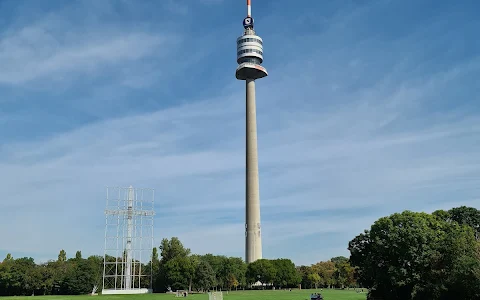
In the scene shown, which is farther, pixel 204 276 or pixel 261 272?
pixel 261 272

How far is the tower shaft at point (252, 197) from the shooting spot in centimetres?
13712

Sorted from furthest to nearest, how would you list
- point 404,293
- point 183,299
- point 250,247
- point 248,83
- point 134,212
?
point 248,83 → point 250,247 → point 134,212 → point 183,299 → point 404,293

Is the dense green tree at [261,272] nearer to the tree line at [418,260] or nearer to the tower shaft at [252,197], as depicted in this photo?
the tower shaft at [252,197]

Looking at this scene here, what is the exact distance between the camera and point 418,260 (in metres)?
48.1

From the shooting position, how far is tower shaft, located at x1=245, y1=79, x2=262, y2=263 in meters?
137

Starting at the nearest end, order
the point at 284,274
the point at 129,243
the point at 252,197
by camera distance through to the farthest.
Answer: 1. the point at 129,243
2. the point at 284,274
3. the point at 252,197

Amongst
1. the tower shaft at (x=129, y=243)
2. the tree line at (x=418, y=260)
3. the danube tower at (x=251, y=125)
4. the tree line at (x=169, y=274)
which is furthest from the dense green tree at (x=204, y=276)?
the tree line at (x=418, y=260)

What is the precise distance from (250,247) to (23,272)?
60.0 meters

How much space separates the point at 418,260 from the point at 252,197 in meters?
91.8

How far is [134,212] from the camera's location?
104438mm

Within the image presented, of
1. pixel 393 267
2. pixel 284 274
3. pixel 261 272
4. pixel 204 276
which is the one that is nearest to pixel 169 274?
pixel 204 276

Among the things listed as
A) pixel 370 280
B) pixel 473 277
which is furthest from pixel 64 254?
A: pixel 473 277

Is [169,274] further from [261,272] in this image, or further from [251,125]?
[251,125]

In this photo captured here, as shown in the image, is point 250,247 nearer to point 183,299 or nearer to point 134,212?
point 134,212
